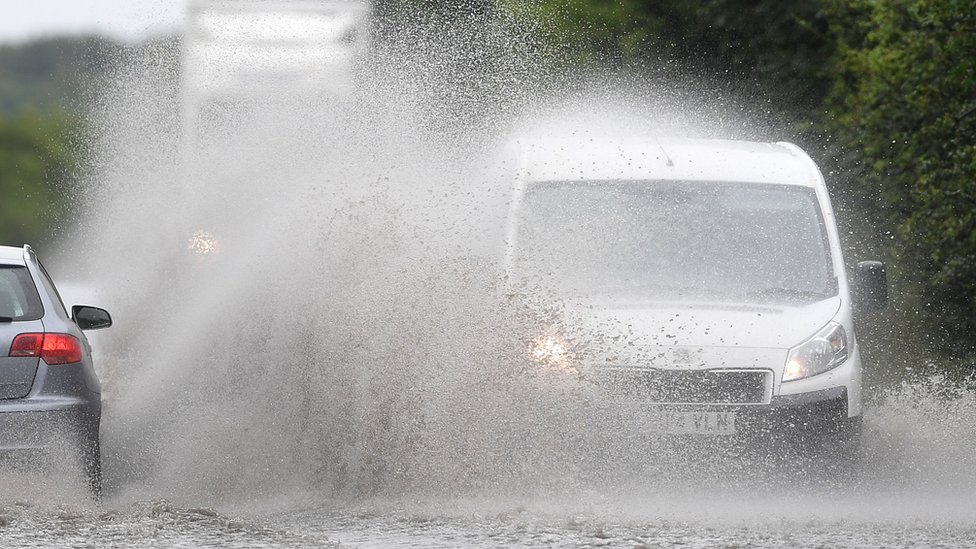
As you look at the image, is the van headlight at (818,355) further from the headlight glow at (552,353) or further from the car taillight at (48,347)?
the car taillight at (48,347)

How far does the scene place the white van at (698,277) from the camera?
9.27m

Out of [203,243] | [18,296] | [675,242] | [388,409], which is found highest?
[203,243]

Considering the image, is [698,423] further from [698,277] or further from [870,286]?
[870,286]

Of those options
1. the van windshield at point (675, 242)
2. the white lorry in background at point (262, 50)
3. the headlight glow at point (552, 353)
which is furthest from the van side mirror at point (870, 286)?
the white lorry in background at point (262, 50)

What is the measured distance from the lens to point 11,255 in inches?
364

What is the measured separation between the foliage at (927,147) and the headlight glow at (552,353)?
6.72 m

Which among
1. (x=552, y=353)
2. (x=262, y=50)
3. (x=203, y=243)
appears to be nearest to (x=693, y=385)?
(x=552, y=353)

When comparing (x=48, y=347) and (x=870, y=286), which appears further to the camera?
(x=870, y=286)

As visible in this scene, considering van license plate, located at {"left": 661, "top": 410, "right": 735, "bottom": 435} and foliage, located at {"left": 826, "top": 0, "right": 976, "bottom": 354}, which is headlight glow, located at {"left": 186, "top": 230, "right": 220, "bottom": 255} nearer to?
van license plate, located at {"left": 661, "top": 410, "right": 735, "bottom": 435}

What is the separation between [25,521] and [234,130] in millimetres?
7635

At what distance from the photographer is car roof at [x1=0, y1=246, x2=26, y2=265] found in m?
9.09

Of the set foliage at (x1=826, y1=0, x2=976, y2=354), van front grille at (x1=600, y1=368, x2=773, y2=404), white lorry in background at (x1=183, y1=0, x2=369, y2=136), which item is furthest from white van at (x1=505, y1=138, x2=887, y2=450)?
white lorry in background at (x1=183, y1=0, x2=369, y2=136)

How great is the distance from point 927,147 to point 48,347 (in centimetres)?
968

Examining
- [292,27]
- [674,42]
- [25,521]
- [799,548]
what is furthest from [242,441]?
[674,42]
